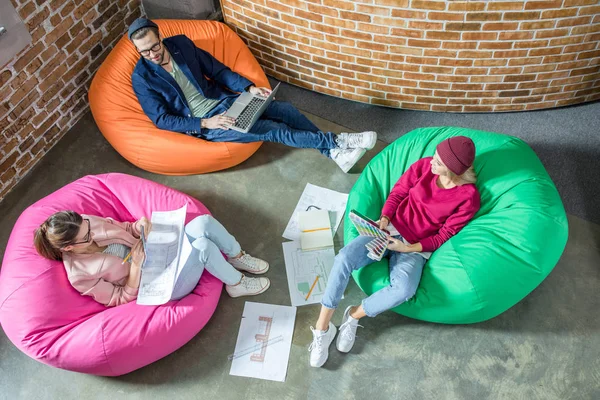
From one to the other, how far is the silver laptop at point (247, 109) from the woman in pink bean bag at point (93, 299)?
802mm

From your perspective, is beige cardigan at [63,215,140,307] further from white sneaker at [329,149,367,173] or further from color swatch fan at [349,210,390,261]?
white sneaker at [329,149,367,173]

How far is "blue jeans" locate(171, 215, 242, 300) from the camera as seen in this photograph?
9.19 ft

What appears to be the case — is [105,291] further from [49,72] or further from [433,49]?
[433,49]

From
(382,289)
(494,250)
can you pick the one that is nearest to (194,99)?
(382,289)

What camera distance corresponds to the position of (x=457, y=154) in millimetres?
2482

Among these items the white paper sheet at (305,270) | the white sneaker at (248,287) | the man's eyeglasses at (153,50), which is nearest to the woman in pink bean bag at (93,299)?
the white sneaker at (248,287)

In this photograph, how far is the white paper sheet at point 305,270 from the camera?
10.2 feet

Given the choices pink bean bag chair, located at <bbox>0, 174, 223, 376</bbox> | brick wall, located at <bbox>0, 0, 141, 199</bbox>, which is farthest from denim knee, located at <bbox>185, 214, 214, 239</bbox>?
brick wall, located at <bbox>0, 0, 141, 199</bbox>

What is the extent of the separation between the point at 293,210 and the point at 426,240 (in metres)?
1.00

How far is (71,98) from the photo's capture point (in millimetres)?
3898

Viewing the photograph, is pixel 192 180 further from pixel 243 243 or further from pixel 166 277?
pixel 166 277

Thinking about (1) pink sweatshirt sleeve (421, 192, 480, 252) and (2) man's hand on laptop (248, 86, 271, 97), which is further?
(2) man's hand on laptop (248, 86, 271, 97)

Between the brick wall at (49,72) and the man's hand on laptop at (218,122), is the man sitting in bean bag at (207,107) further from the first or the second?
the brick wall at (49,72)

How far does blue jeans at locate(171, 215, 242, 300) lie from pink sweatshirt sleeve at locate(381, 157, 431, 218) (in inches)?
35.6
